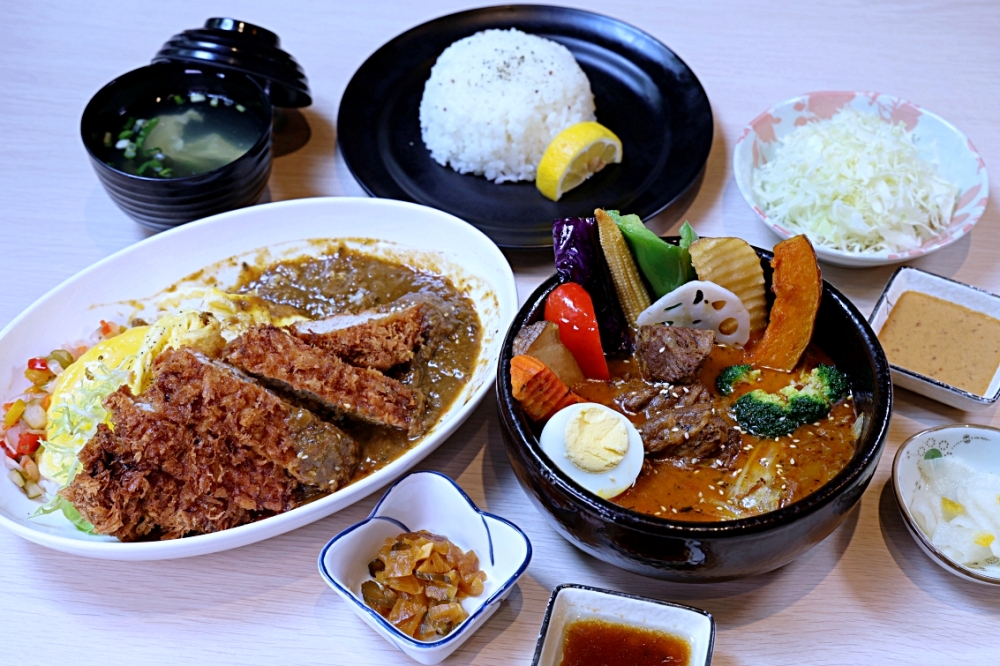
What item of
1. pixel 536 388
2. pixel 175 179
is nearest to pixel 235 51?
pixel 175 179

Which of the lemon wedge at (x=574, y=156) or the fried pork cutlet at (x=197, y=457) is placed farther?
the lemon wedge at (x=574, y=156)

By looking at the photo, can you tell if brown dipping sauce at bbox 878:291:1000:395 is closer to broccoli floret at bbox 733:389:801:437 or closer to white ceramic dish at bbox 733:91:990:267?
white ceramic dish at bbox 733:91:990:267

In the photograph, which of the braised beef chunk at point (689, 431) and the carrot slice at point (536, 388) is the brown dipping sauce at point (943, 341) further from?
the carrot slice at point (536, 388)

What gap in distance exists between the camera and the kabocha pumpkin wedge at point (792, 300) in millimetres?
2035

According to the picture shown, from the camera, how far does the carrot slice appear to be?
186 cm

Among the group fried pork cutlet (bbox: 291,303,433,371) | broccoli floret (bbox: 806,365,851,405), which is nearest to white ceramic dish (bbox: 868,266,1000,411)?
broccoli floret (bbox: 806,365,851,405)

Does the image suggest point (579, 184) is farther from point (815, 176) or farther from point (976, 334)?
point (976, 334)

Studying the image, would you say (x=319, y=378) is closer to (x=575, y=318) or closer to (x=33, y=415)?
(x=575, y=318)

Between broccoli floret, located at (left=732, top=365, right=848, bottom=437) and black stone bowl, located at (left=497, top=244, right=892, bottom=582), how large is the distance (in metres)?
0.07

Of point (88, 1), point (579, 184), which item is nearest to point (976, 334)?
point (579, 184)

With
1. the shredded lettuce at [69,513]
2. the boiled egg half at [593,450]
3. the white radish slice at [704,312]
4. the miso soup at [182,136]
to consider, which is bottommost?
the shredded lettuce at [69,513]

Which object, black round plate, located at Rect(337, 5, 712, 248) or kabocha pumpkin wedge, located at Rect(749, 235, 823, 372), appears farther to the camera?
black round plate, located at Rect(337, 5, 712, 248)

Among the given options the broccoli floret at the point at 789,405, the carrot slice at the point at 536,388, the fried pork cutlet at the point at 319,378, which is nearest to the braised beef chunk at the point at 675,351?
the broccoli floret at the point at 789,405

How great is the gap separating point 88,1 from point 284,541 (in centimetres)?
325
